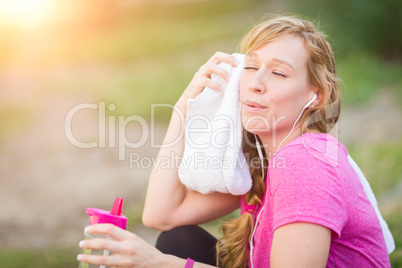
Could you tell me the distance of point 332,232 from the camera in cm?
145

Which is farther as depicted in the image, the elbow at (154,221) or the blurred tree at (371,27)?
the blurred tree at (371,27)

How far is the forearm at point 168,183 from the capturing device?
206cm

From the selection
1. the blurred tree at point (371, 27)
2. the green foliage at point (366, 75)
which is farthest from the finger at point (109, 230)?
the blurred tree at point (371, 27)

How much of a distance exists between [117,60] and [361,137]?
236 inches

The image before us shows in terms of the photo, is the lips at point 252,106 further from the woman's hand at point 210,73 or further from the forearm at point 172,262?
the forearm at point 172,262

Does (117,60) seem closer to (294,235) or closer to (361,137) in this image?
(361,137)

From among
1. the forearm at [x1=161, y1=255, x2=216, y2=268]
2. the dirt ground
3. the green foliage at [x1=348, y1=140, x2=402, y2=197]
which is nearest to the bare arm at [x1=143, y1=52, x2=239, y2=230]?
the forearm at [x1=161, y1=255, x2=216, y2=268]

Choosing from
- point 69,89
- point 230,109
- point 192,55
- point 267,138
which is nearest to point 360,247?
point 267,138

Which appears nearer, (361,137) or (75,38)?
(361,137)

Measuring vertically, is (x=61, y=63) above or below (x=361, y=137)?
above

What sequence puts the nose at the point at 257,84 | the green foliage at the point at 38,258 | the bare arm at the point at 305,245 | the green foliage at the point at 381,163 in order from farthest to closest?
1. the green foliage at the point at 381,163
2. the green foliage at the point at 38,258
3. the nose at the point at 257,84
4. the bare arm at the point at 305,245

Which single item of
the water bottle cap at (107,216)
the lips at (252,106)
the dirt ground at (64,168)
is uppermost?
the lips at (252,106)

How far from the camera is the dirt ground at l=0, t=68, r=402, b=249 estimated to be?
442 centimetres

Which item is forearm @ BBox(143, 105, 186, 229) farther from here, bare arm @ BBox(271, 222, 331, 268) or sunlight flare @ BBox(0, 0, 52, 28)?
sunlight flare @ BBox(0, 0, 52, 28)
